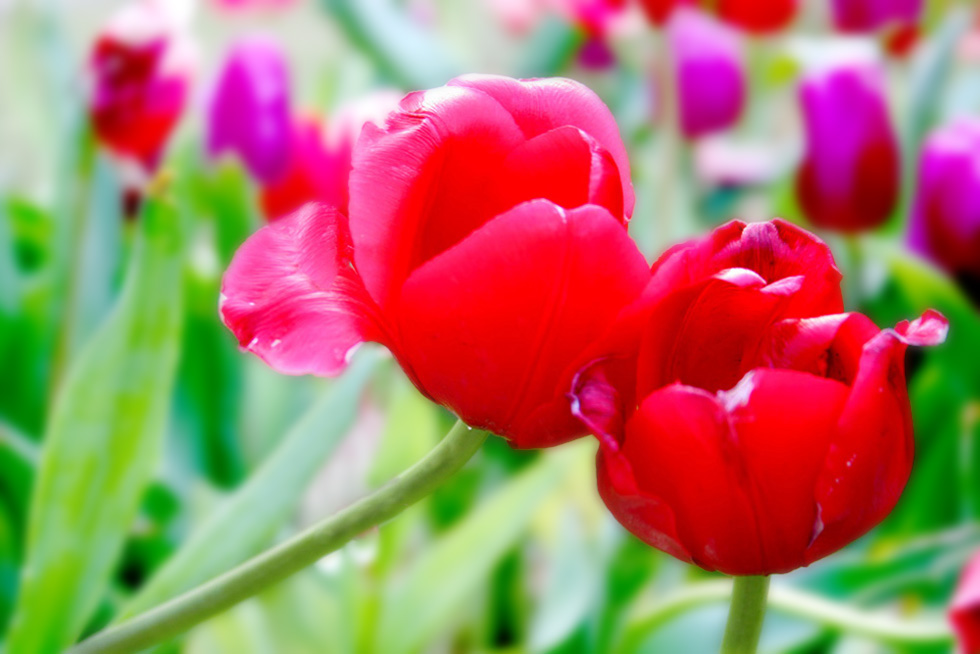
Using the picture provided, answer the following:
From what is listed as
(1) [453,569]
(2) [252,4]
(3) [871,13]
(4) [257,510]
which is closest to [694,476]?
(4) [257,510]

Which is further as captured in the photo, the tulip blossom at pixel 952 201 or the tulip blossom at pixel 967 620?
the tulip blossom at pixel 952 201

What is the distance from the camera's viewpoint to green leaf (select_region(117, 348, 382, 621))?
237mm

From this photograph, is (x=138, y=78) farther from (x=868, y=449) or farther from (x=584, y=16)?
(x=868, y=449)

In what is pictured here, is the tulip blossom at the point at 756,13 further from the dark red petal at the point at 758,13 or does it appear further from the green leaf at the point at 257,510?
the green leaf at the point at 257,510

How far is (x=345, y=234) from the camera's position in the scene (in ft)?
0.51

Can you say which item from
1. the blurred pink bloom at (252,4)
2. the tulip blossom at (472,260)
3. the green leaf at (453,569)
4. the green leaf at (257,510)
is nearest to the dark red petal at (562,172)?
the tulip blossom at (472,260)

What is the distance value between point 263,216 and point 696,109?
0.34 m

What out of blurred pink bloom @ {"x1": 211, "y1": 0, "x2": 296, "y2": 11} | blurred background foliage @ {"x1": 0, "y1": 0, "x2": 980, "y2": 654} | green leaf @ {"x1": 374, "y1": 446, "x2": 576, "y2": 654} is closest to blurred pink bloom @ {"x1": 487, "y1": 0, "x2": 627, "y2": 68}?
blurred background foliage @ {"x1": 0, "y1": 0, "x2": 980, "y2": 654}

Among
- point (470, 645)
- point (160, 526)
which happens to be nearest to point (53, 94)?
point (160, 526)

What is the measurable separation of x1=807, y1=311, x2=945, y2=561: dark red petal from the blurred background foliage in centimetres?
15

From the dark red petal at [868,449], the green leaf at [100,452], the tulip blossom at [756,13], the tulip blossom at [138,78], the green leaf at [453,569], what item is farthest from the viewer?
the tulip blossom at [756,13]

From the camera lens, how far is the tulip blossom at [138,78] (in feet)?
1.62

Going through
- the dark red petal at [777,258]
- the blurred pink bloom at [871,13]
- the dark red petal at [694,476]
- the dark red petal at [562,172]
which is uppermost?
the dark red petal at [562,172]

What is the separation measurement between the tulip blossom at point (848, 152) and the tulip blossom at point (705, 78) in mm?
140
